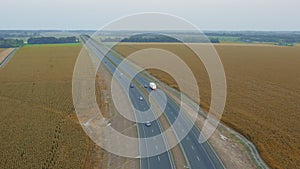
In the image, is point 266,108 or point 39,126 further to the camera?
point 266,108

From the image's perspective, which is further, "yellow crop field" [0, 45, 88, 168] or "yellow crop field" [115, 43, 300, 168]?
"yellow crop field" [115, 43, 300, 168]

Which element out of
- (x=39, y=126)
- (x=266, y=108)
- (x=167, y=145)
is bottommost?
(x=167, y=145)

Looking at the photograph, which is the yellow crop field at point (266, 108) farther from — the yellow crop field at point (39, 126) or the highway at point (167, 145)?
the yellow crop field at point (39, 126)

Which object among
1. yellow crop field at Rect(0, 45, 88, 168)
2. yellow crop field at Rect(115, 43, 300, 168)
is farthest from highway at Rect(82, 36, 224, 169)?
yellow crop field at Rect(0, 45, 88, 168)

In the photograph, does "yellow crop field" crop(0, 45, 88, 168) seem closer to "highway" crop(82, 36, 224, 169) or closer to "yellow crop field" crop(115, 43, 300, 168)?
"highway" crop(82, 36, 224, 169)

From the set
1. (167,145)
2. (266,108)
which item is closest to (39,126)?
(167,145)

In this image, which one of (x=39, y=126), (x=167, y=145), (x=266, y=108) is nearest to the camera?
(x=167, y=145)

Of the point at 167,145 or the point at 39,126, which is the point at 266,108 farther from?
the point at 39,126

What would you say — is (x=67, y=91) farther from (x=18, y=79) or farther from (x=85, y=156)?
(x=85, y=156)

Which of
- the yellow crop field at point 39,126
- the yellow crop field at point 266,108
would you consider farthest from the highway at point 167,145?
the yellow crop field at point 39,126

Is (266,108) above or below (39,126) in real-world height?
below
